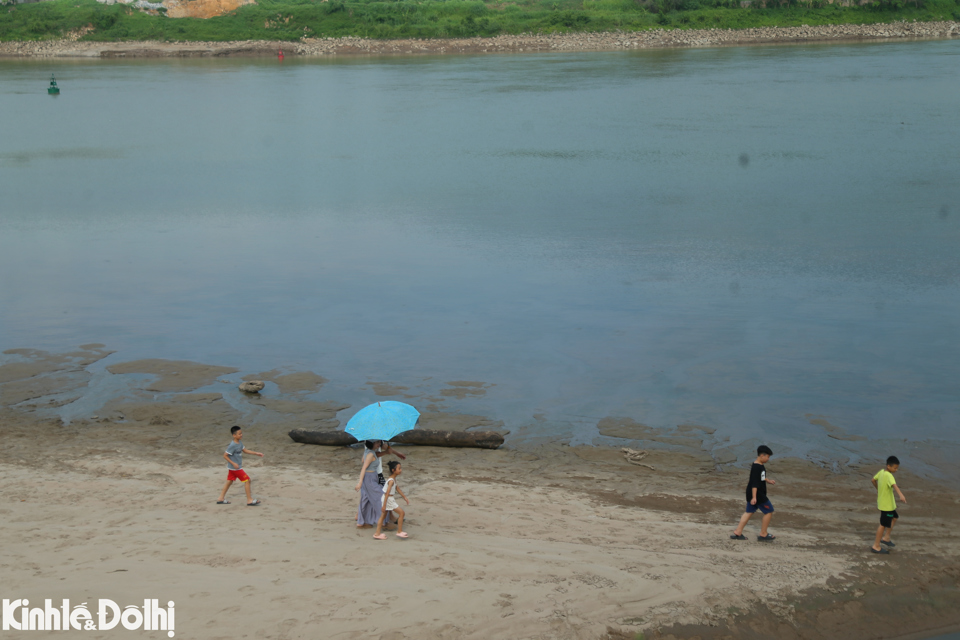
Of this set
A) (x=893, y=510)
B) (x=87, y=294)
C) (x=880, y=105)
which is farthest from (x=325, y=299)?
(x=880, y=105)

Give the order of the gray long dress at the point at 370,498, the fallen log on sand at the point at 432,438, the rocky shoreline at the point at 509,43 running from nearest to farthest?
the gray long dress at the point at 370,498 → the fallen log on sand at the point at 432,438 → the rocky shoreline at the point at 509,43

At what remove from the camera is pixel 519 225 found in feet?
88.6

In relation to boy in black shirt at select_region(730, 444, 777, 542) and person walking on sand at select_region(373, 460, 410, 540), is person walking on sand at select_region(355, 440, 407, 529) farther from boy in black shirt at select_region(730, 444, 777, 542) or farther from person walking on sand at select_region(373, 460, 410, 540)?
boy in black shirt at select_region(730, 444, 777, 542)

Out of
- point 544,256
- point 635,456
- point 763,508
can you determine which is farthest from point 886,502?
point 544,256

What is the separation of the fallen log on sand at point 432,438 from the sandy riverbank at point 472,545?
0.20m

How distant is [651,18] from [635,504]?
105 metres

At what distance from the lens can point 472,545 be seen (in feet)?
32.1

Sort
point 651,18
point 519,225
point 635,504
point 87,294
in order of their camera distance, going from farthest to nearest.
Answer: point 651,18
point 519,225
point 87,294
point 635,504

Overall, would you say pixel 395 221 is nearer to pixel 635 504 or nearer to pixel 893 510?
pixel 635 504

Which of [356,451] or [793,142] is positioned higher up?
[793,142]

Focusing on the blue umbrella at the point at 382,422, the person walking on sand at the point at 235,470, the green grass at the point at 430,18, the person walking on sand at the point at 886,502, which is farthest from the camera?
the green grass at the point at 430,18

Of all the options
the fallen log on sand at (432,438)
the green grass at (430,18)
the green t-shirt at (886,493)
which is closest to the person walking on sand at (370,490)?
the fallen log on sand at (432,438)

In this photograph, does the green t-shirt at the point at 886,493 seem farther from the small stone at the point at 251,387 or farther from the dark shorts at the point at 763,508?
the small stone at the point at 251,387

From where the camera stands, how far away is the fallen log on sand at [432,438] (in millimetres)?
13539
